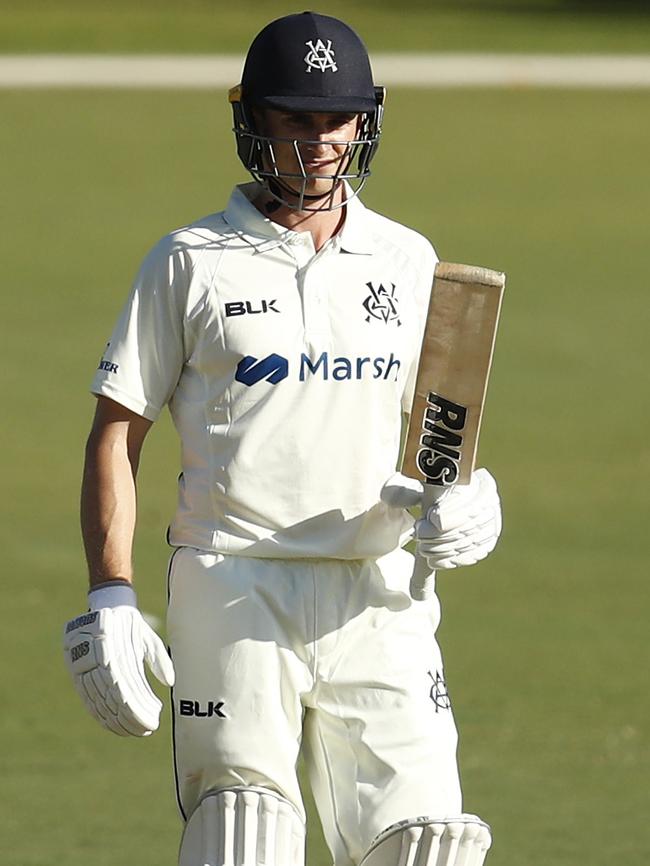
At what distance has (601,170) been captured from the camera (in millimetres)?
17609

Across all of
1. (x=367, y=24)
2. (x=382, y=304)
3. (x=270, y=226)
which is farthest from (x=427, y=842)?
(x=367, y=24)

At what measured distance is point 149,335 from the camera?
3.61 meters

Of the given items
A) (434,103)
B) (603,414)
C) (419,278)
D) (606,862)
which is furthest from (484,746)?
(434,103)

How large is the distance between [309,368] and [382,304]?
0.69ft

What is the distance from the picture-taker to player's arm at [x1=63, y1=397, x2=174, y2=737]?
135 inches

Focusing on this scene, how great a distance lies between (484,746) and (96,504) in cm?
289

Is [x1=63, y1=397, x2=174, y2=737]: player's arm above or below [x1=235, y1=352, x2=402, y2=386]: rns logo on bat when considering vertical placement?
below

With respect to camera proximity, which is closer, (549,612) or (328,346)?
(328,346)

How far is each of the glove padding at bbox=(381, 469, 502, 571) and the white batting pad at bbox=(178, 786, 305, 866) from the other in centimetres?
52

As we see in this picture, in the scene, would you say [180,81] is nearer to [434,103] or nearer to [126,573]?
[434,103]

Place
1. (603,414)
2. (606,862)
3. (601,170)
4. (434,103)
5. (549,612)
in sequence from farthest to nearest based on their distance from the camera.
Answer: (434,103) < (601,170) < (603,414) < (549,612) < (606,862)

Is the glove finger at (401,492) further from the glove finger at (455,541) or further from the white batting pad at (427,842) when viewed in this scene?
the white batting pad at (427,842)

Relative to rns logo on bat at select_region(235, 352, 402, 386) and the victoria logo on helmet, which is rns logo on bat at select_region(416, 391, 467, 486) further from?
the victoria logo on helmet

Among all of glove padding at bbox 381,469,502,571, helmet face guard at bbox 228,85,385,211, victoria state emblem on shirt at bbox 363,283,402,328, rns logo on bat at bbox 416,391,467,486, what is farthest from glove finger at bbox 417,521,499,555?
helmet face guard at bbox 228,85,385,211
